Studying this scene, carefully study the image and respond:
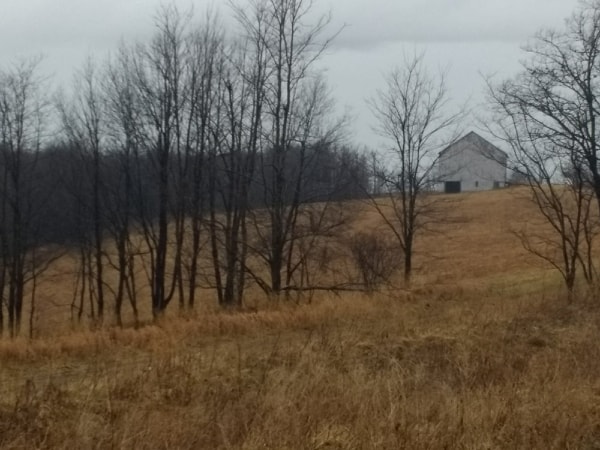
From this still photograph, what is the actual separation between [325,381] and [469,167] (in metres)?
44.7

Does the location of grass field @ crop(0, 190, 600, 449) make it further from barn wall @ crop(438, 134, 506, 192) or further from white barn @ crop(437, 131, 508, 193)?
barn wall @ crop(438, 134, 506, 192)

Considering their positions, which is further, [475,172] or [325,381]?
[475,172]

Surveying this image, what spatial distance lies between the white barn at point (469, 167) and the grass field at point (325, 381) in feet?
24.5

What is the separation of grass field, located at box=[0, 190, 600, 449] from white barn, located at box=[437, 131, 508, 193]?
748 cm

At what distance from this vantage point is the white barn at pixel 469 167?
20.2 m

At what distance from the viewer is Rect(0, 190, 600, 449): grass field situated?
5676 millimetres

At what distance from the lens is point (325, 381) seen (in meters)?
7.43

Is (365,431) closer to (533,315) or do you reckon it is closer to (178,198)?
(533,315)

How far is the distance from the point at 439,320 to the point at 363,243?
12353mm

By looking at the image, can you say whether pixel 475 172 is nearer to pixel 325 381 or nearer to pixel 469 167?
pixel 469 167

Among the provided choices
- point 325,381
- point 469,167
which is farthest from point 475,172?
point 325,381

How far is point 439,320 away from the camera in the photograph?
1151 cm

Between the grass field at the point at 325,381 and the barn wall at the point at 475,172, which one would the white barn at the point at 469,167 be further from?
the grass field at the point at 325,381

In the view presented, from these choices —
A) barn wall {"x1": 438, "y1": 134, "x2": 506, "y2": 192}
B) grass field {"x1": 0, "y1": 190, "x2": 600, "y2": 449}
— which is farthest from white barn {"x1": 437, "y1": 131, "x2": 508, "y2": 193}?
grass field {"x1": 0, "y1": 190, "x2": 600, "y2": 449}
